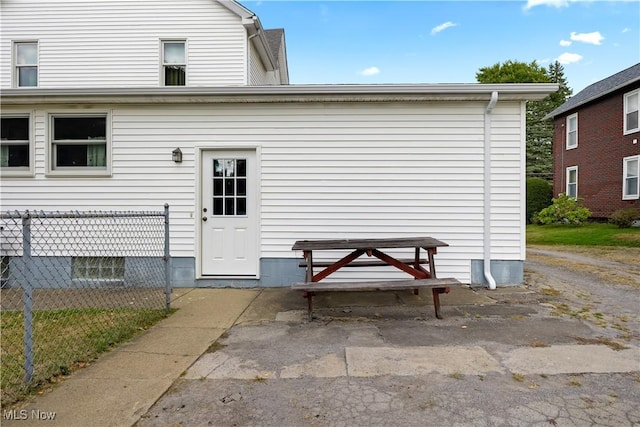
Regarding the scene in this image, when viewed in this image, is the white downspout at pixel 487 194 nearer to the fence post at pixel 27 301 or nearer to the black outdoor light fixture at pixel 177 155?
the black outdoor light fixture at pixel 177 155

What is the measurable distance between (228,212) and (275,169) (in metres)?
1.08

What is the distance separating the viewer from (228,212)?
6.03m

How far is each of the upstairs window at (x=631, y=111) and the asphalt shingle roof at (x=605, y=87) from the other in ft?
1.88

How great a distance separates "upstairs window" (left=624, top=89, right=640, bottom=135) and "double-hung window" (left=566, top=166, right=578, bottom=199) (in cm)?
349

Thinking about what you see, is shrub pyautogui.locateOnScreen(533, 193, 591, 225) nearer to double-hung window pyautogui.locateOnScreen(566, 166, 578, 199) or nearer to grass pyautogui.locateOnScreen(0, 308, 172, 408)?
double-hung window pyautogui.locateOnScreen(566, 166, 578, 199)

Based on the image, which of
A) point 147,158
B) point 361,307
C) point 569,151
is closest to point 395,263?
point 361,307

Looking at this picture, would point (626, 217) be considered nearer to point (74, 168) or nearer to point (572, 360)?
point (572, 360)

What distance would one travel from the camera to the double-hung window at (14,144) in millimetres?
6098

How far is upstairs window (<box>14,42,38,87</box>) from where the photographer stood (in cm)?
912

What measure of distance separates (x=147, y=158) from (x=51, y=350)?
3468mm

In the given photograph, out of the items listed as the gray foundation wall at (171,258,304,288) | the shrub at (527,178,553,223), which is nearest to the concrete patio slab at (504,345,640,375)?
the gray foundation wall at (171,258,304,288)

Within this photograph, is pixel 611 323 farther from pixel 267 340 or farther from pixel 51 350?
pixel 51 350

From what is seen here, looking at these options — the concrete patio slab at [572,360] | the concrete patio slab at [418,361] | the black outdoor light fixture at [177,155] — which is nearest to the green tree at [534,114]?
the black outdoor light fixture at [177,155]

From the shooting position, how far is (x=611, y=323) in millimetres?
4051
